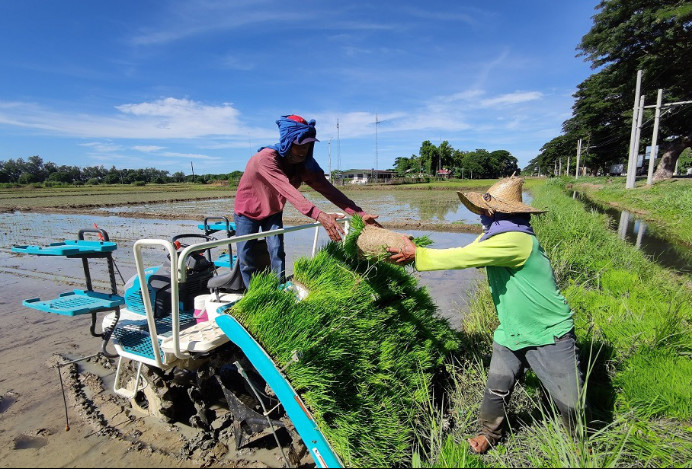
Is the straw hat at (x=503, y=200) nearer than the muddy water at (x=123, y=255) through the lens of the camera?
Yes

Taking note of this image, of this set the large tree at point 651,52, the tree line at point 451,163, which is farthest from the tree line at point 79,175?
the large tree at point 651,52

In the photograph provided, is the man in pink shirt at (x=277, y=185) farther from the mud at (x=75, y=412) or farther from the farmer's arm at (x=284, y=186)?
the mud at (x=75, y=412)

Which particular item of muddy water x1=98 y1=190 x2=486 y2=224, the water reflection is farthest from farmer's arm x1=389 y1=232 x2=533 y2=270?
muddy water x1=98 y1=190 x2=486 y2=224

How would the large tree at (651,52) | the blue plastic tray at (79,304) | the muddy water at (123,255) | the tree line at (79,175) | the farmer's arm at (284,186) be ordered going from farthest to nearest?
1. the tree line at (79,175)
2. the large tree at (651,52)
3. the muddy water at (123,255)
4. the blue plastic tray at (79,304)
5. the farmer's arm at (284,186)

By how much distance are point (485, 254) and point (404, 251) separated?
0.43 meters

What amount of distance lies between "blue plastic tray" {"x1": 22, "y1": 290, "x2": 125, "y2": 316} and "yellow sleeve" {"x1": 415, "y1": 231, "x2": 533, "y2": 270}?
2570mm

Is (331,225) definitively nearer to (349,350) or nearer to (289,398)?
(349,350)

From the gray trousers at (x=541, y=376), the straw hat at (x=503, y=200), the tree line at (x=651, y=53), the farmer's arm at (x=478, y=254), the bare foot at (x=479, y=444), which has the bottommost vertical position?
the bare foot at (x=479, y=444)

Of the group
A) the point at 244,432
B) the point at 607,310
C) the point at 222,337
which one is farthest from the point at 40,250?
the point at 607,310

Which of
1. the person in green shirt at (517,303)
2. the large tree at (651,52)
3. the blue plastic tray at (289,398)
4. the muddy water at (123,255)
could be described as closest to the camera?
the blue plastic tray at (289,398)

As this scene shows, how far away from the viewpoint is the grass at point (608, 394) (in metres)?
1.83

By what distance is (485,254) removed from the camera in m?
1.87

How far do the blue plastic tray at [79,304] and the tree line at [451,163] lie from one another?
72334mm

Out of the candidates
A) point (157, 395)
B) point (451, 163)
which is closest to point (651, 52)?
point (157, 395)
